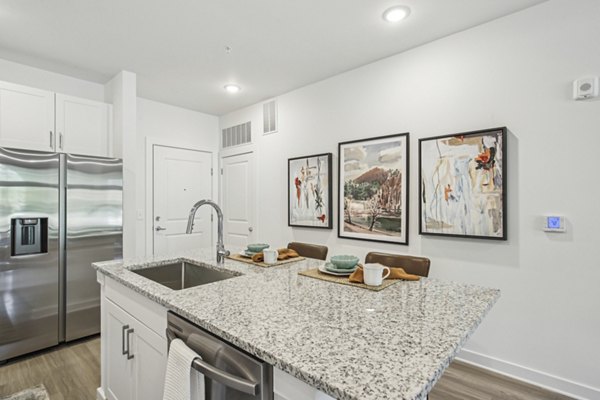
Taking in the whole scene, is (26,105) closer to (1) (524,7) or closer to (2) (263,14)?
(2) (263,14)

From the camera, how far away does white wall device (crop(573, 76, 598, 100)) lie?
6.14ft

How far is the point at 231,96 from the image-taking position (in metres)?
3.88

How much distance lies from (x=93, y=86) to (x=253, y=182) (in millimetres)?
2092

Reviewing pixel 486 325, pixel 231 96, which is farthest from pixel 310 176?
pixel 486 325

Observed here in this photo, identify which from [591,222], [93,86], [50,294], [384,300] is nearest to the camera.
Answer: [384,300]

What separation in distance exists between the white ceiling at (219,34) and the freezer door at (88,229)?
100cm

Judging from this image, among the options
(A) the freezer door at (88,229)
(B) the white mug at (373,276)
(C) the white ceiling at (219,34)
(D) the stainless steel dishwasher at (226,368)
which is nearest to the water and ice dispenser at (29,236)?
(A) the freezer door at (88,229)

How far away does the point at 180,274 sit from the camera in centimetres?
204

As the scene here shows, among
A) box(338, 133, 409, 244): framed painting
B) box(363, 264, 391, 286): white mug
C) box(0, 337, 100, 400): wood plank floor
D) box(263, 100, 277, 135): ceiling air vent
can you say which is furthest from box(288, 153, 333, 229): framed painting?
box(0, 337, 100, 400): wood plank floor

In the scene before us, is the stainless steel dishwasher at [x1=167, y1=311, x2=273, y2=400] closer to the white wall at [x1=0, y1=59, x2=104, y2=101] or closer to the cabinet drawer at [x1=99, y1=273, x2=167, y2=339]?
the cabinet drawer at [x1=99, y1=273, x2=167, y2=339]

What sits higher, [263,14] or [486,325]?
[263,14]

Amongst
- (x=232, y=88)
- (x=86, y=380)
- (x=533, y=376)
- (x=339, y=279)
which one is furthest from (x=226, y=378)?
(x=232, y=88)

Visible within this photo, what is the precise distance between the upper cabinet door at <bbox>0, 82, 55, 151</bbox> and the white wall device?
13.7ft

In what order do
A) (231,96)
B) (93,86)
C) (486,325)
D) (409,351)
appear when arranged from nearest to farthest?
(409,351)
(486,325)
(93,86)
(231,96)
